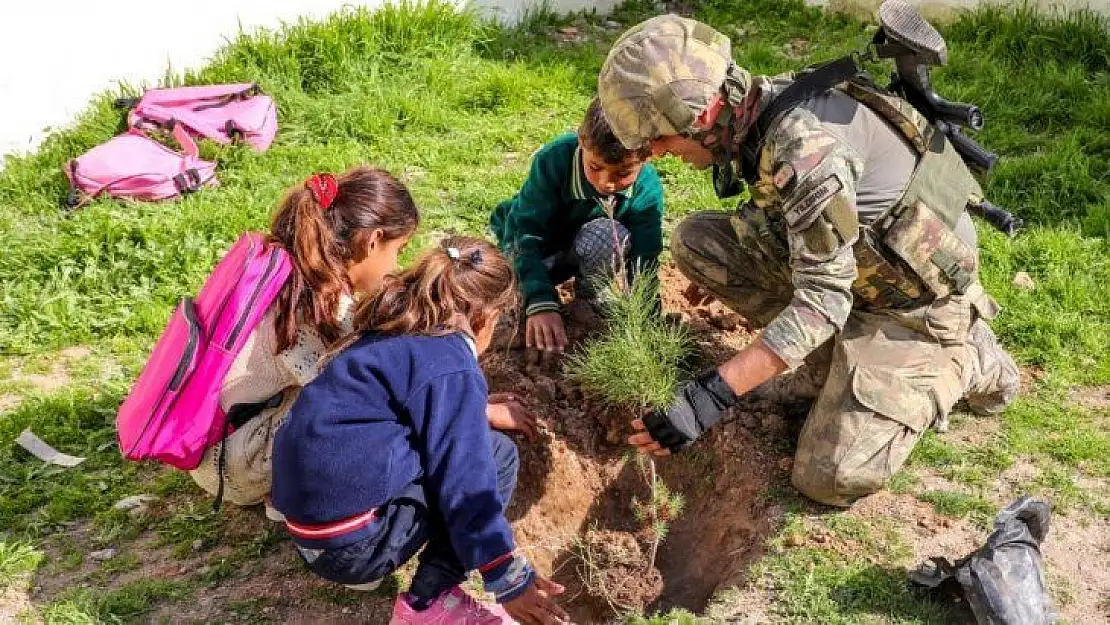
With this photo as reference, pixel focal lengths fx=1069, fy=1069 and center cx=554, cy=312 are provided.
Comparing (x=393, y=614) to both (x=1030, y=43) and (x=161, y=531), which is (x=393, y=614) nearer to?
(x=161, y=531)

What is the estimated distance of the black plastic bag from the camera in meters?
3.03

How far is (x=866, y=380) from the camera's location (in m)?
3.74

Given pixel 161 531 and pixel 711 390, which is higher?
pixel 711 390

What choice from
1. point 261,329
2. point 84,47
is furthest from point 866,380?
point 84,47

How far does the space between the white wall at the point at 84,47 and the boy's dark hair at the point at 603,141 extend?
357cm

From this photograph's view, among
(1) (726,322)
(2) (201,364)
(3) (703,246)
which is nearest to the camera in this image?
(2) (201,364)

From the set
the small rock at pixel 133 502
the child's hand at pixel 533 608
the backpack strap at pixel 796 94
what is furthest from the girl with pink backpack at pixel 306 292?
the backpack strap at pixel 796 94

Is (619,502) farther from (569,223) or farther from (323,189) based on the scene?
(323,189)

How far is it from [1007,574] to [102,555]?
2943 mm

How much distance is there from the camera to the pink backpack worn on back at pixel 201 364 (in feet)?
10.9

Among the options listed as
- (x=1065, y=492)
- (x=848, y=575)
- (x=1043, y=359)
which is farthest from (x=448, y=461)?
(x=1043, y=359)

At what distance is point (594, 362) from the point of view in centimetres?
375

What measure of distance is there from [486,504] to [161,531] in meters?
1.56

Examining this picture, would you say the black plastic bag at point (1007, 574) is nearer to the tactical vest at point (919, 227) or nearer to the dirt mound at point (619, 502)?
the dirt mound at point (619, 502)
